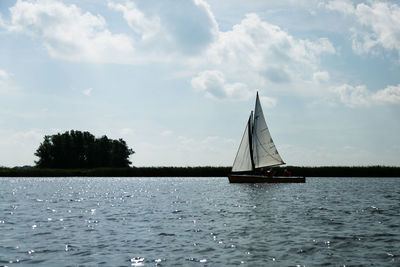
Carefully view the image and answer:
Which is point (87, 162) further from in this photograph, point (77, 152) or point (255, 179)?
point (255, 179)

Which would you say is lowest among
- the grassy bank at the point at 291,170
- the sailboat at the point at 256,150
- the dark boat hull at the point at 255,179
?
the dark boat hull at the point at 255,179

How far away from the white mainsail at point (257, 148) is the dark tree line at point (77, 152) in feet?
278

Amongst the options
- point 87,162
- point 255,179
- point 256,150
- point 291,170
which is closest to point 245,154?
point 256,150

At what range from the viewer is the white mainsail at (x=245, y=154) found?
73.5 meters

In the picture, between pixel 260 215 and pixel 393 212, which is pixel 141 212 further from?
pixel 393 212

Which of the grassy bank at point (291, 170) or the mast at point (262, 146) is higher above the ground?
the mast at point (262, 146)

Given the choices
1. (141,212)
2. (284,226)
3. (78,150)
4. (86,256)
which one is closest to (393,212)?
(284,226)

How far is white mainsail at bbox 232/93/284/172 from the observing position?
7319cm

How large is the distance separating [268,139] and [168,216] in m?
44.4

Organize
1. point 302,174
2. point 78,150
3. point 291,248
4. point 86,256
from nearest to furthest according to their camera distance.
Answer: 1. point 86,256
2. point 291,248
3. point 302,174
4. point 78,150

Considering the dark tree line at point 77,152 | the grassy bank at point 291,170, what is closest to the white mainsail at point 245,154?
the grassy bank at point 291,170

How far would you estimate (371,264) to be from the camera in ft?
51.9

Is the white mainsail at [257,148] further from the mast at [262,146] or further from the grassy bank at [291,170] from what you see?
the grassy bank at [291,170]

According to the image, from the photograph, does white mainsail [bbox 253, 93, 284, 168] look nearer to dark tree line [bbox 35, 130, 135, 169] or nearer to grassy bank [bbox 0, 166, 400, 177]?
grassy bank [bbox 0, 166, 400, 177]
